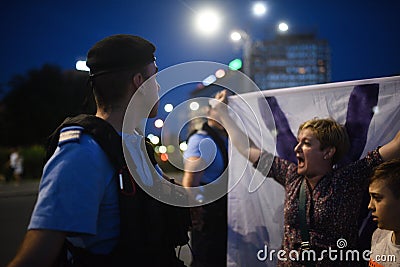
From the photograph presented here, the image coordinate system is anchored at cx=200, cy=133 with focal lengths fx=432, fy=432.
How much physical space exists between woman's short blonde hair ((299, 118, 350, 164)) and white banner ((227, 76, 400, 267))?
12cm

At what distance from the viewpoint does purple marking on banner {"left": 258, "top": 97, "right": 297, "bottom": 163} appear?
3.18 meters

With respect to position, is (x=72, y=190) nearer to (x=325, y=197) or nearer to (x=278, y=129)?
(x=325, y=197)

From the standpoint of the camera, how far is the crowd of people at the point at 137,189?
149cm

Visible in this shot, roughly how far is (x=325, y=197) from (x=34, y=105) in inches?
1772

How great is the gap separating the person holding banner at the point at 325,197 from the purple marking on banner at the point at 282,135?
316 mm

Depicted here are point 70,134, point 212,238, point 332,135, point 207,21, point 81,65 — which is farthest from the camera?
point 207,21

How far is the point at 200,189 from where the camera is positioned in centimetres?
349

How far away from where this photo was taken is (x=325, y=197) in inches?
104

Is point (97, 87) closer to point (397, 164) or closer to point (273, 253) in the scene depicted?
point (397, 164)

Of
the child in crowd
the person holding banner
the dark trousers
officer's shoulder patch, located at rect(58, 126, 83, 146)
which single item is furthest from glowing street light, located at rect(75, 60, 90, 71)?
the dark trousers

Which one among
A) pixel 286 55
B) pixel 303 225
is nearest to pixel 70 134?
pixel 303 225

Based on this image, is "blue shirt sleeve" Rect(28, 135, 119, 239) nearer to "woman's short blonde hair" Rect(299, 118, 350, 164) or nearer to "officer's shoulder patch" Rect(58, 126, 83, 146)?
"officer's shoulder patch" Rect(58, 126, 83, 146)

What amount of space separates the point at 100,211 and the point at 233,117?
209 cm

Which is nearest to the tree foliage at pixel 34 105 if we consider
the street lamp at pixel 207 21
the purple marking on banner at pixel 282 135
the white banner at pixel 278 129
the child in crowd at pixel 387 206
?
the street lamp at pixel 207 21
